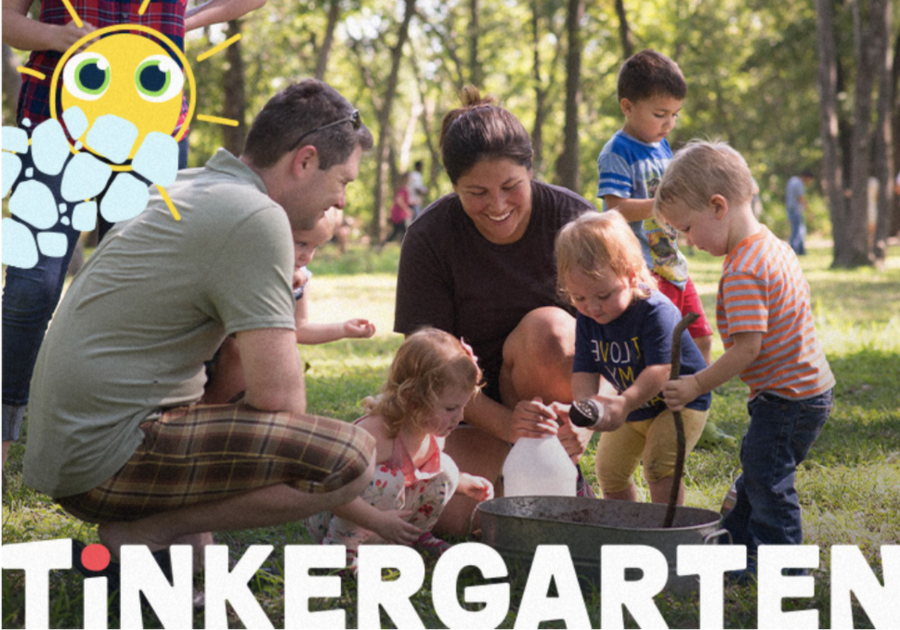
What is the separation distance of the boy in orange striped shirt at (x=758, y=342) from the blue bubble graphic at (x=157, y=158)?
121 cm

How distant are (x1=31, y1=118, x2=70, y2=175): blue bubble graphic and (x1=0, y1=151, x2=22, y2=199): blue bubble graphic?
0.04 metres

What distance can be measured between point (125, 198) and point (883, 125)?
11774mm

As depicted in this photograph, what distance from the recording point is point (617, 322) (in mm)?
2809

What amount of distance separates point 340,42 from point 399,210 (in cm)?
875

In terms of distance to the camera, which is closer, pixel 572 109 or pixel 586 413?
pixel 586 413

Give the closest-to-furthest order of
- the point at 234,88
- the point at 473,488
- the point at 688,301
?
the point at 473,488 → the point at 688,301 → the point at 234,88

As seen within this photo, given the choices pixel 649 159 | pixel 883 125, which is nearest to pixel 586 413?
pixel 649 159

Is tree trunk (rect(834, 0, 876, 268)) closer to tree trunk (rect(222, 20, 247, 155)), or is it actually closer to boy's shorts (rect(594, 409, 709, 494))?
tree trunk (rect(222, 20, 247, 155))

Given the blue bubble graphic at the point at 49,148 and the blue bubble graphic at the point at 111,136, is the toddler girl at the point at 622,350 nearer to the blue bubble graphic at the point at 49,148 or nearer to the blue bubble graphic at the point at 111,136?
the blue bubble graphic at the point at 111,136

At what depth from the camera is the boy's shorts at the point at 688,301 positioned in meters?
3.76

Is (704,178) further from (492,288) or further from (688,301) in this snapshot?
(688,301)

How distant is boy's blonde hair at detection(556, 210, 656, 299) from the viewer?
266cm

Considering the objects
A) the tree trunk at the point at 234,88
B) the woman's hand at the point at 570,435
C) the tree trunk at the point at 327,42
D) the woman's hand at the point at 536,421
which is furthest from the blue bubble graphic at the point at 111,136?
the tree trunk at the point at 327,42

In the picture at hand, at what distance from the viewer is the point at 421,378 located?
266 centimetres
